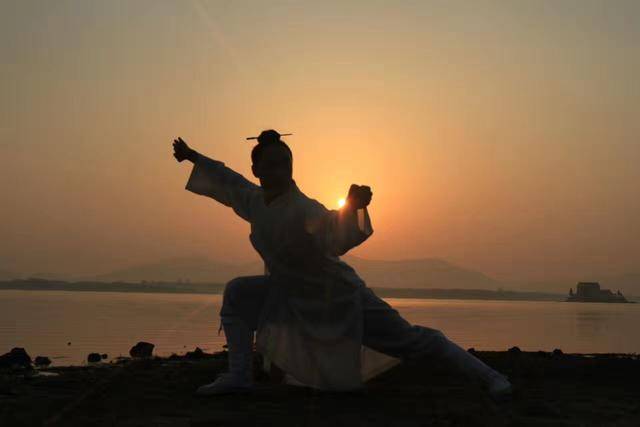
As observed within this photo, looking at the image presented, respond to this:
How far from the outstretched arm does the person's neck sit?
295 mm

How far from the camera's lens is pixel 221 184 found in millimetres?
7602

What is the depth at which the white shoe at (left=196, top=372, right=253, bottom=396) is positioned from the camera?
675 centimetres

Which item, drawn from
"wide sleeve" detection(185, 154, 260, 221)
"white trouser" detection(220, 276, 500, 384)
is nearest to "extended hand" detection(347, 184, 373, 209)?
"white trouser" detection(220, 276, 500, 384)

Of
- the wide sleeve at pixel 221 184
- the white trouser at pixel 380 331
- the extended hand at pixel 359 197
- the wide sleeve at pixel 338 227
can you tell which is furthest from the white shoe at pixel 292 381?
the extended hand at pixel 359 197

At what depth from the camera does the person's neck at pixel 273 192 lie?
7062mm

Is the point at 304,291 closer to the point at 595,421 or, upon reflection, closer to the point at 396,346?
the point at 396,346

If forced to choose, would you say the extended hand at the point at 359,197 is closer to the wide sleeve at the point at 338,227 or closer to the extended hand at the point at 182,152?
the wide sleeve at the point at 338,227

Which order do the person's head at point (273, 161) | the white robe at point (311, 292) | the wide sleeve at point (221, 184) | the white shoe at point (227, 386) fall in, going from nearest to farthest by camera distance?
the white robe at point (311, 292), the white shoe at point (227, 386), the person's head at point (273, 161), the wide sleeve at point (221, 184)

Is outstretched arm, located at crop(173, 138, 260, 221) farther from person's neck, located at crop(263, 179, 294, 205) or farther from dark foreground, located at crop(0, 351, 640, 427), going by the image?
dark foreground, located at crop(0, 351, 640, 427)

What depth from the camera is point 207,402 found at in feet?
20.9

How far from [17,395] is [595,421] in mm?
4826

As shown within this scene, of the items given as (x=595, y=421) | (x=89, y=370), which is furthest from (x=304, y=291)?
(x=89, y=370)

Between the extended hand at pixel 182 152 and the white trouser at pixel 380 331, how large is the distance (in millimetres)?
1493

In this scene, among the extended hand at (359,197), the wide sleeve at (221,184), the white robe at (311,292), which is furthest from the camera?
the wide sleeve at (221,184)
